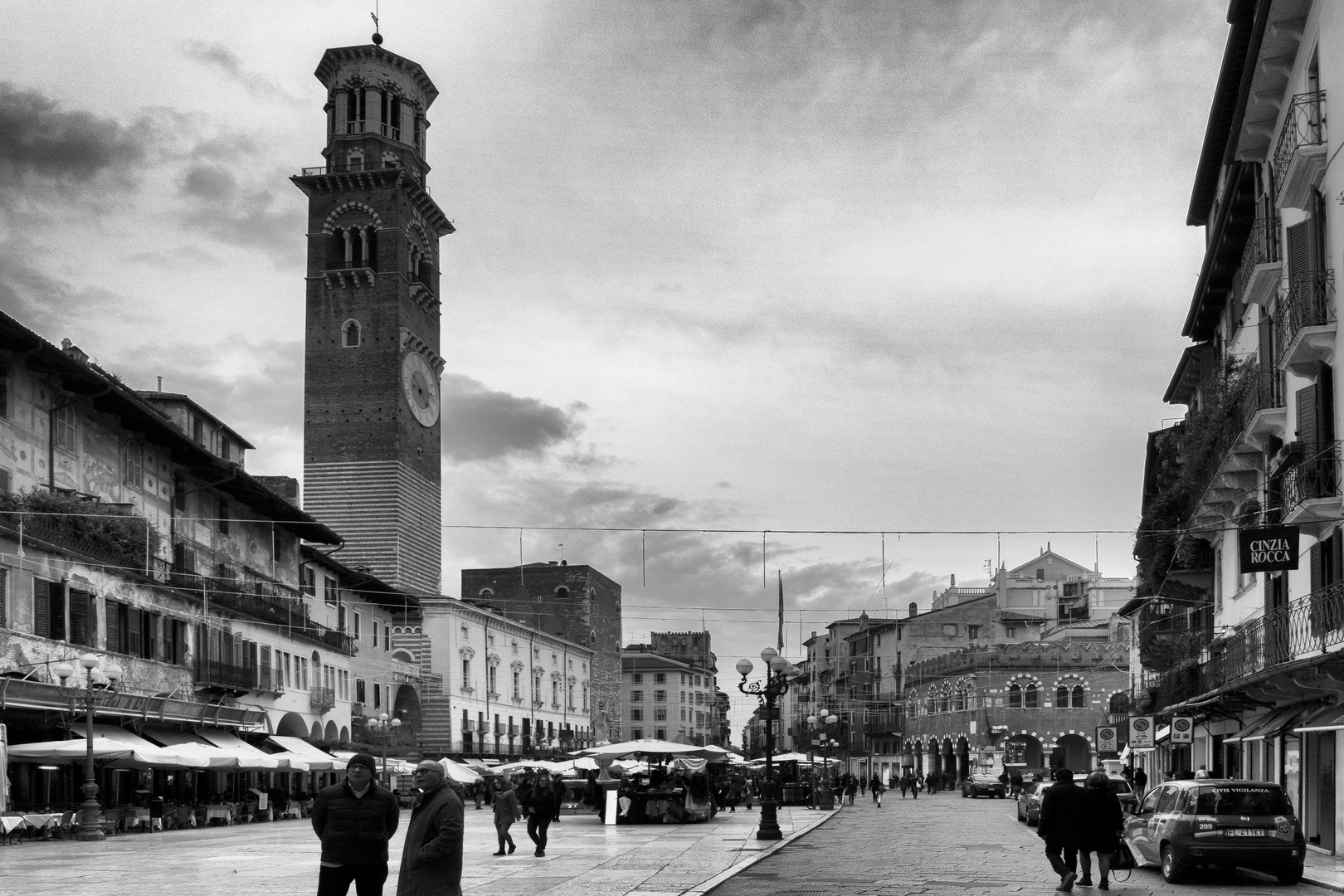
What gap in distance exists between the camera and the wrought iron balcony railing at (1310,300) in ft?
74.1

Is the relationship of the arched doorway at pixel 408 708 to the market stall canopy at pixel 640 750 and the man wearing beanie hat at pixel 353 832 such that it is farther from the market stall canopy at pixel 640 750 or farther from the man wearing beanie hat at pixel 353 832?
the man wearing beanie hat at pixel 353 832

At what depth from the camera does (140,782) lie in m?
43.8

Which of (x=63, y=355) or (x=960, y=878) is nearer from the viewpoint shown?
(x=960, y=878)

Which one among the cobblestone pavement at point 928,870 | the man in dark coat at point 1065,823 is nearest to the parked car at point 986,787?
the cobblestone pavement at point 928,870

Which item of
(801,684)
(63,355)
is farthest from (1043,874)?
(801,684)

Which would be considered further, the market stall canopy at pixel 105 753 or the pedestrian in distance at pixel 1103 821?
the market stall canopy at pixel 105 753

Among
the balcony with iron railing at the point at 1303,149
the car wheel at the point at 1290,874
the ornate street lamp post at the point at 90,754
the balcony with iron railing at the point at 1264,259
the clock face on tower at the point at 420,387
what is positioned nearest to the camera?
the car wheel at the point at 1290,874

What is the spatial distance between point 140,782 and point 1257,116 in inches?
1327

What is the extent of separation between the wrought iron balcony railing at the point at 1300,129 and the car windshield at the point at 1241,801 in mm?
9329

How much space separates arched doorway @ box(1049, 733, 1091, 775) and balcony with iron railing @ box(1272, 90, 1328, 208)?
66.4 meters

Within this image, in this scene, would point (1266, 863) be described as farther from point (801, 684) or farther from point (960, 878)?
point (801, 684)

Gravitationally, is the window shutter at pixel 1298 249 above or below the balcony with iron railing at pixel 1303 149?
below

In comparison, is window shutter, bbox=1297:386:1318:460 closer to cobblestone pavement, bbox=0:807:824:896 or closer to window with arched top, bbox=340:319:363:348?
cobblestone pavement, bbox=0:807:824:896

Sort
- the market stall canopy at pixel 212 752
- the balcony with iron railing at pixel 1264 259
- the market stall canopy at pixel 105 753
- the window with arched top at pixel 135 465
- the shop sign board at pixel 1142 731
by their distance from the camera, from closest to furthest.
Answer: the balcony with iron railing at pixel 1264 259 → the market stall canopy at pixel 105 753 → the shop sign board at pixel 1142 731 → the market stall canopy at pixel 212 752 → the window with arched top at pixel 135 465
